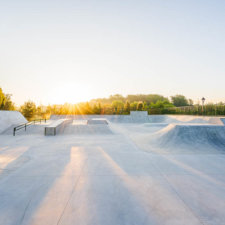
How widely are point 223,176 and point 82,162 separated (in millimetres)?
5215

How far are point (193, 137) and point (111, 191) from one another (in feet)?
24.8

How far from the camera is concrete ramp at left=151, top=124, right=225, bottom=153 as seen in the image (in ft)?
26.9

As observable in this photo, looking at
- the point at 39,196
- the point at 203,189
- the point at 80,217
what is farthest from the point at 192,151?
the point at 39,196

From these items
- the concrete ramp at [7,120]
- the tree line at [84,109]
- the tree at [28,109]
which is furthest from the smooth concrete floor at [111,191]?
the tree at [28,109]

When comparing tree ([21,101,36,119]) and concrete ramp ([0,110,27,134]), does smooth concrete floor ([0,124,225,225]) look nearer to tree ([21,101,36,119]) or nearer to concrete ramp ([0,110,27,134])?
concrete ramp ([0,110,27,134])

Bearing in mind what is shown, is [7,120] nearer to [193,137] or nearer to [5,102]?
[5,102]

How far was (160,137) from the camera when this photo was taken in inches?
374

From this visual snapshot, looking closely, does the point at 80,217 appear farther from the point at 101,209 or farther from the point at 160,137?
the point at 160,137

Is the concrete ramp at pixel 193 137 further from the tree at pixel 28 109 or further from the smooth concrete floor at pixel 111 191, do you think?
the tree at pixel 28 109

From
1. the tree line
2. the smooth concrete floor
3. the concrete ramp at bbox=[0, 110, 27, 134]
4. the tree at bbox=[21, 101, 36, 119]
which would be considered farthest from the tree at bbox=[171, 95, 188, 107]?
the smooth concrete floor

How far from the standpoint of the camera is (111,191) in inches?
142

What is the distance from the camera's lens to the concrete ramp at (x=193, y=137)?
820 centimetres

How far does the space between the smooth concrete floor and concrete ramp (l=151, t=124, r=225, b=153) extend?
2273mm

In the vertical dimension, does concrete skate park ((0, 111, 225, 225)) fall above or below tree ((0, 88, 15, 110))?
below
